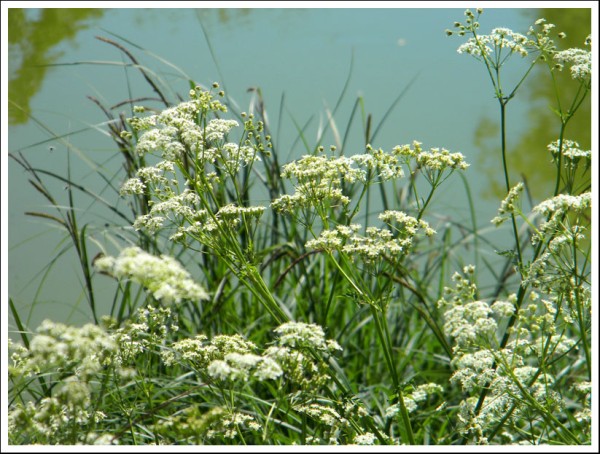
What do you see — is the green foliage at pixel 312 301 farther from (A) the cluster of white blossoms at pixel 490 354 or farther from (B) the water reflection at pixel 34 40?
(B) the water reflection at pixel 34 40

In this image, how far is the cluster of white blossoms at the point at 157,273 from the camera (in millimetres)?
1426

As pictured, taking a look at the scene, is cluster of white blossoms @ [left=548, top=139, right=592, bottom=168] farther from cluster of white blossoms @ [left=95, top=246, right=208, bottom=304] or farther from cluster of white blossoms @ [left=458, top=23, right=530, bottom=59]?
cluster of white blossoms @ [left=95, top=246, right=208, bottom=304]

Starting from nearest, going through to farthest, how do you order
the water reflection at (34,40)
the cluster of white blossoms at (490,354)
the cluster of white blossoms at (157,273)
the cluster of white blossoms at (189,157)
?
1. the cluster of white blossoms at (157,273)
2. the cluster of white blossoms at (490,354)
3. the cluster of white blossoms at (189,157)
4. the water reflection at (34,40)

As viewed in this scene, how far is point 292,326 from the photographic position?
160cm

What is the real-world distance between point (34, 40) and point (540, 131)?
3.24 m

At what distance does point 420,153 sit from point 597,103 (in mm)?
457

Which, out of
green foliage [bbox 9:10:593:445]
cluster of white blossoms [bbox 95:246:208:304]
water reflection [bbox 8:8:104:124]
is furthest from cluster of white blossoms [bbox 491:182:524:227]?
water reflection [bbox 8:8:104:124]

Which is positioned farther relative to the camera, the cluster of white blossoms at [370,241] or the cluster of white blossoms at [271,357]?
the cluster of white blossoms at [370,241]

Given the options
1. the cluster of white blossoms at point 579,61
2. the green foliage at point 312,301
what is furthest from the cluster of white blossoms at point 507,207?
the cluster of white blossoms at point 579,61

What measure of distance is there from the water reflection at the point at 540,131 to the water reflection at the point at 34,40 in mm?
2550

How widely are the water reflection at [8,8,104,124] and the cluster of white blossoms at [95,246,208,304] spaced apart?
2958 mm

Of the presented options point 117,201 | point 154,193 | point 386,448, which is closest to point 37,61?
point 117,201

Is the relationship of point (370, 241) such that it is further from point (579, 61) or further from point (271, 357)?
point (579, 61)

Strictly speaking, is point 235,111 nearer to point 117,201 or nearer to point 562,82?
point 117,201
